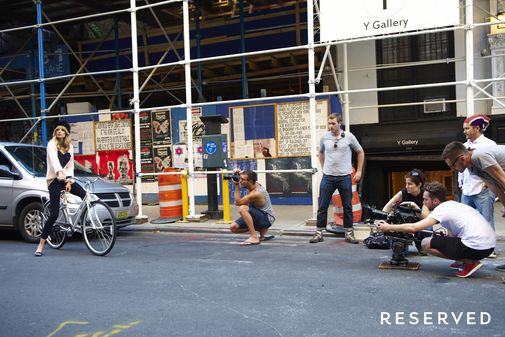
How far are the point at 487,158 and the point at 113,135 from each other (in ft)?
37.1

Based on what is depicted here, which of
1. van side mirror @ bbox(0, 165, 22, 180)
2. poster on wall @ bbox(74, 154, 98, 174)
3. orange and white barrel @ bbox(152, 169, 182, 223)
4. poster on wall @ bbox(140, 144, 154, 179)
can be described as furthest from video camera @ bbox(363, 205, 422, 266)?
poster on wall @ bbox(74, 154, 98, 174)

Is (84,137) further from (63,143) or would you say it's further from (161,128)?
(63,143)

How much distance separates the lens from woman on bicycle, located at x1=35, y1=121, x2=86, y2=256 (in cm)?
727

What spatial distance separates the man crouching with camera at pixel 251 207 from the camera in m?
7.71

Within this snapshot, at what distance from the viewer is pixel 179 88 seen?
1508 centimetres

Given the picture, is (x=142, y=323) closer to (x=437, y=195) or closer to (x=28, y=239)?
(x=437, y=195)

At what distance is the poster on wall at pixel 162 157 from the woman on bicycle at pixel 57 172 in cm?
619

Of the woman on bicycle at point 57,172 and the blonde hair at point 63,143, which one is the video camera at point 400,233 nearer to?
the woman on bicycle at point 57,172

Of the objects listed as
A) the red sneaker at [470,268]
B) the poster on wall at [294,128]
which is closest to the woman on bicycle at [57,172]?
the red sneaker at [470,268]

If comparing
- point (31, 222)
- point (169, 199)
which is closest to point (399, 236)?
point (169, 199)

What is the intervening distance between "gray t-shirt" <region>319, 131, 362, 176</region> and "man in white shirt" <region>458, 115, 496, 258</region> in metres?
1.74

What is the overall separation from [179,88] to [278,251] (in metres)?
8.94

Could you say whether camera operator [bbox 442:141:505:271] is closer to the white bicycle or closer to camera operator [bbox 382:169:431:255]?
camera operator [bbox 382:169:431:255]

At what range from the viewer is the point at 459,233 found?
5289 millimetres
